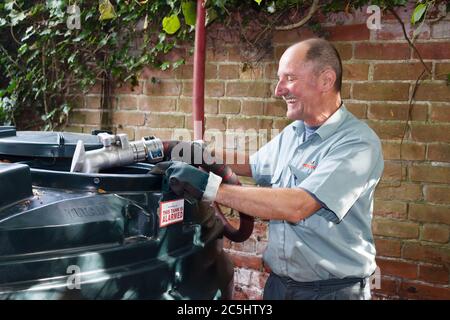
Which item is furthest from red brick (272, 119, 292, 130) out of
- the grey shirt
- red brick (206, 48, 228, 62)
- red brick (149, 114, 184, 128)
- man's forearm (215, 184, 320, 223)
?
man's forearm (215, 184, 320, 223)

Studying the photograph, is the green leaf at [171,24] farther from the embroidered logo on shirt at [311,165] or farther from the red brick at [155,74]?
the embroidered logo on shirt at [311,165]

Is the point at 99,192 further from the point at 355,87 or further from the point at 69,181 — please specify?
the point at 355,87

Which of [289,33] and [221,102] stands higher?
[289,33]

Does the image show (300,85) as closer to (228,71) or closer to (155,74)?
(228,71)

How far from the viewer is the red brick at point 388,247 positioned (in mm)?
2229

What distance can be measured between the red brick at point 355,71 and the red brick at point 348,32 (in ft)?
0.40

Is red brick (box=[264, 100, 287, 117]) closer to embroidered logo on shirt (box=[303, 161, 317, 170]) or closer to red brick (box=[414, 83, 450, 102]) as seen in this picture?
red brick (box=[414, 83, 450, 102])

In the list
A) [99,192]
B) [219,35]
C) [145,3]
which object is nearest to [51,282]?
[99,192]

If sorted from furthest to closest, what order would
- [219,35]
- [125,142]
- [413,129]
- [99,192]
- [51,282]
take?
[219,35] < [413,129] < [125,142] < [99,192] < [51,282]

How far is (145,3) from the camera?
271 cm

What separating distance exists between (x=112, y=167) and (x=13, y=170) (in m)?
0.33

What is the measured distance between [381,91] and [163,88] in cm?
123

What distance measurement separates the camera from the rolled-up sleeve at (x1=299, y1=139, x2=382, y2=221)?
1.49 m

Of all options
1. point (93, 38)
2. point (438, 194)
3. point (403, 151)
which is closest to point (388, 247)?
point (438, 194)
